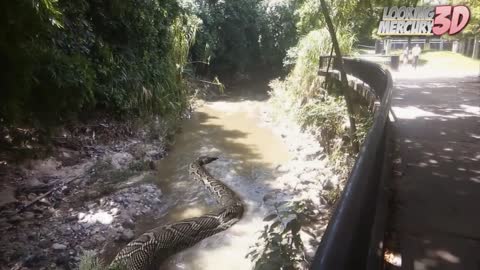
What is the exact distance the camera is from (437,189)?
345 centimetres

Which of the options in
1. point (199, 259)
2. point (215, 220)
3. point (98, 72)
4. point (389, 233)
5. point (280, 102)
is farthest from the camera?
point (280, 102)

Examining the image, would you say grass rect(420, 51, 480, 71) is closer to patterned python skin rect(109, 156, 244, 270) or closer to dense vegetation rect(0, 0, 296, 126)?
dense vegetation rect(0, 0, 296, 126)

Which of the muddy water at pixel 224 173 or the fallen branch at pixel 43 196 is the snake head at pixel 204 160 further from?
the fallen branch at pixel 43 196

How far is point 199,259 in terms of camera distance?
6.05m

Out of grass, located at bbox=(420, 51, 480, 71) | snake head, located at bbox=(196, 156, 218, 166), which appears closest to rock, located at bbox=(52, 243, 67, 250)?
snake head, located at bbox=(196, 156, 218, 166)

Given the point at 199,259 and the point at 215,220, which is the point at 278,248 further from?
the point at 215,220

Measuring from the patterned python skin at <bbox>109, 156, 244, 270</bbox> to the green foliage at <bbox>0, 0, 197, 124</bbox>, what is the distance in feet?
8.26

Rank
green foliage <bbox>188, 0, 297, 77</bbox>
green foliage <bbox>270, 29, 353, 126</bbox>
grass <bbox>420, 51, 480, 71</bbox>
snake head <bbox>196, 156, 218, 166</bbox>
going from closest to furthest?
snake head <bbox>196, 156, 218, 166</bbox> < green foliage <bbox>270, 29, 353, 126</bbox> < grass <bbox>420, 51, 480, 71</bbox> < green foliage <bbox>188, 0, 297, 77</bbox>

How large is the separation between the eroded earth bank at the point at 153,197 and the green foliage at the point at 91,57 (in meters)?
1.32

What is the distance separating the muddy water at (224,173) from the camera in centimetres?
618

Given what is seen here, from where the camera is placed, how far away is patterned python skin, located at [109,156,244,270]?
535cm

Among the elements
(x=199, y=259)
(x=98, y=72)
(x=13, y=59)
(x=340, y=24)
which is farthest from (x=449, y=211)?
(x=340, y=24)

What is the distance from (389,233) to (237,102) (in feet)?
59.7

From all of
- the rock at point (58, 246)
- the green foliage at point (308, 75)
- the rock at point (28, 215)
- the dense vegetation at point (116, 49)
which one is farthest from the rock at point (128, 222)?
the green foliage at point (308, 75)
